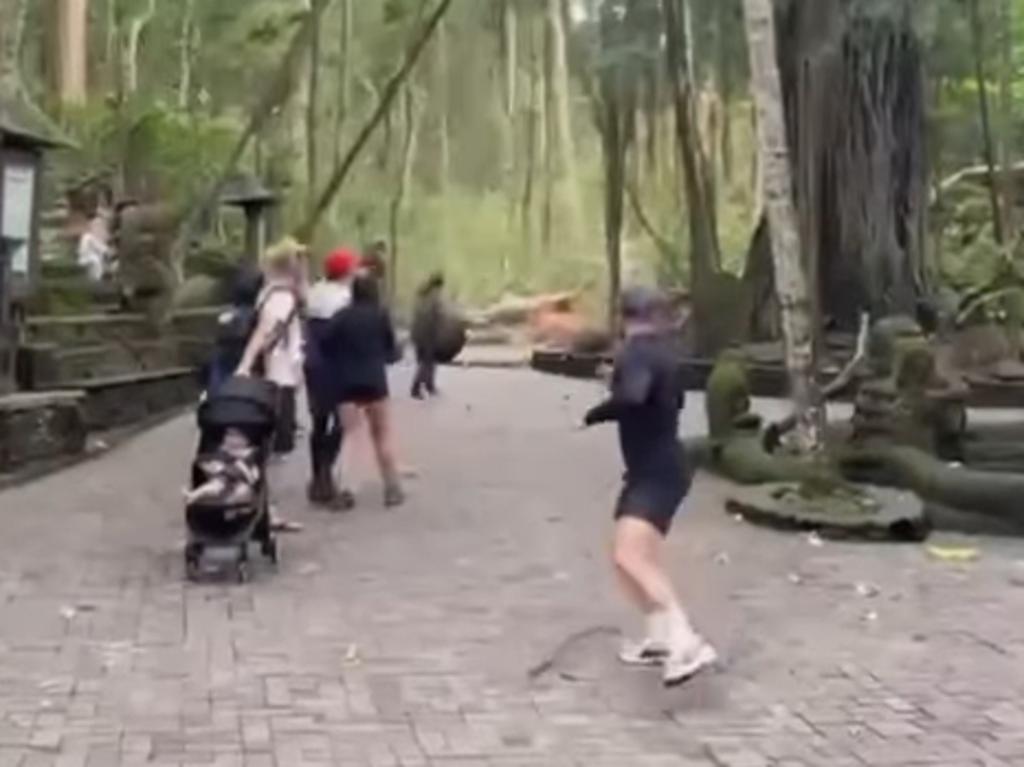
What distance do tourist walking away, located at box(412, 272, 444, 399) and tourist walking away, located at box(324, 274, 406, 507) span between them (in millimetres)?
10290

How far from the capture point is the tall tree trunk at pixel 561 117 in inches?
1395

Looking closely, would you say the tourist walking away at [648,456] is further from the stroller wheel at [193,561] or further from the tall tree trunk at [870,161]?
the tall tree trunk at [870,161]

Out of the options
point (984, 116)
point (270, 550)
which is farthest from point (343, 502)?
point (984, 116)

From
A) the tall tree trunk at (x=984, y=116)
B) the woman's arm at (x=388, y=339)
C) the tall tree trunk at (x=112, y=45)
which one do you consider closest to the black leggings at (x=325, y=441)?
the woman's arm at (x=388, y=339)

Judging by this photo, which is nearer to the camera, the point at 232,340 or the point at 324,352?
the point at 324,352

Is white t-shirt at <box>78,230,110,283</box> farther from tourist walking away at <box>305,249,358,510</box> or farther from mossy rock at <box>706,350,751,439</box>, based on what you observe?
tourist walking away at <box>305,249,358,510</box>

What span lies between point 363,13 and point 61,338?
2523cm

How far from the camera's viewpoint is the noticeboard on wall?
14.3m

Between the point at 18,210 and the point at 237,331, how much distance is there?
2.77 metres

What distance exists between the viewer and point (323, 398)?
12.1m

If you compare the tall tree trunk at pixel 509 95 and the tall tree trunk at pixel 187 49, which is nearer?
the tall tree trunk at pixel 509 95

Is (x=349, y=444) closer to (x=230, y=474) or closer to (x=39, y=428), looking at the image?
(x=39, y=428)

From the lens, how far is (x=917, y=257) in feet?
76.6

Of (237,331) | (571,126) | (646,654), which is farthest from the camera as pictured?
(571,126)
